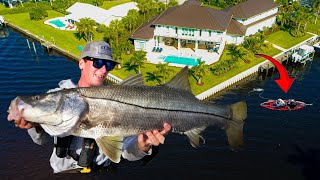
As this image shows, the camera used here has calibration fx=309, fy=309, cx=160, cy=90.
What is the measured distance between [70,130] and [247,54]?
48.7 m

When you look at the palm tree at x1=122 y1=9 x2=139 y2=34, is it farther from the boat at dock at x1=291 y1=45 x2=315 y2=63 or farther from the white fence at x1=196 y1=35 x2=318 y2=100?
the boat at dock at x1=291 y1=45 x2=315 y2=63

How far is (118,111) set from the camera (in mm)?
7785

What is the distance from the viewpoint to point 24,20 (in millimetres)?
71688

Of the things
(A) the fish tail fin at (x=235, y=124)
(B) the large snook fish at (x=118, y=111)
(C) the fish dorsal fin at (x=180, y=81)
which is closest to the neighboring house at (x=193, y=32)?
(A) the fish tail fin at (x=235, y=124)

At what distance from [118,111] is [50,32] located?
61.4 m

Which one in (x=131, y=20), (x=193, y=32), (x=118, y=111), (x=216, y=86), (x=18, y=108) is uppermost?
(x=18, y=108)

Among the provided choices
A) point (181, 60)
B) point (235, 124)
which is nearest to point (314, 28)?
point (181, 60)

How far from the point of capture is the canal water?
31641mm

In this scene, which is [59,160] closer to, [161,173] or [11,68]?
[161,173]

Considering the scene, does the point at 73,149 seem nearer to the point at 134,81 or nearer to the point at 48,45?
the point at 134,81

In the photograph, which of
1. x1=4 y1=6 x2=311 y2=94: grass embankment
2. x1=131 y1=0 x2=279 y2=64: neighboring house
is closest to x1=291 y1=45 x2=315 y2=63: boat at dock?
x1=4 y1=6 x2=311 y2=94: grass embankment

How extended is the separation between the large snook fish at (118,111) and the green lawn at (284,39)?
184 ft

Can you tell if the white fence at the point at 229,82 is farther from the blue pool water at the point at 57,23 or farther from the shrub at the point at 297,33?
the blue pool water at the point at 57,23

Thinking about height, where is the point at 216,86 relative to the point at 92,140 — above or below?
below
